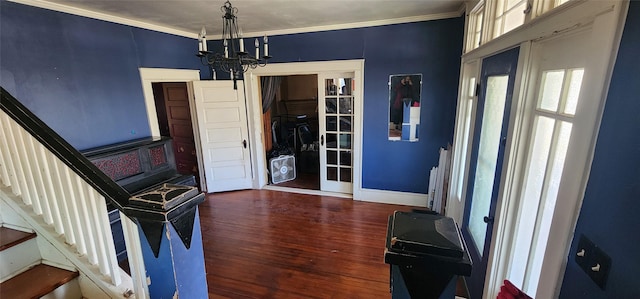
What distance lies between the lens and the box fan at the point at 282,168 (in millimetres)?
5019

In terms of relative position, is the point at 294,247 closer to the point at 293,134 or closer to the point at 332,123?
the point at 332,123

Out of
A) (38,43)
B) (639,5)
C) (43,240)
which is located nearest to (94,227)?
(43,240)

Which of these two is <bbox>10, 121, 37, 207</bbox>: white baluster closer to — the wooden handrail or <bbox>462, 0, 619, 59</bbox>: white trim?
the wooden handrail

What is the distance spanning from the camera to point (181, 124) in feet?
16.0

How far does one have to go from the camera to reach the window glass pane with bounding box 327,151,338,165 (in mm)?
4434

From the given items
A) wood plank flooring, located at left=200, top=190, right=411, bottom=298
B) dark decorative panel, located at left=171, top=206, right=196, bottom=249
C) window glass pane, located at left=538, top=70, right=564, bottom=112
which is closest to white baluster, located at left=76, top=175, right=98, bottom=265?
dark decorative panel, located at left=171, top=206, right=196, bottom=249

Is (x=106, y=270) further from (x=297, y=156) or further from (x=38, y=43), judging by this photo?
(x=297, y=156)

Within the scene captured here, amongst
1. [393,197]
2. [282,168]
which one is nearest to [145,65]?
[282,168]

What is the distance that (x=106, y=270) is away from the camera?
4.27ft

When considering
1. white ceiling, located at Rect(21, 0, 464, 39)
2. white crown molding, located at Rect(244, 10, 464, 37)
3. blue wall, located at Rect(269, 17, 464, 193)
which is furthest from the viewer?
blue wall, located at Rect(269, 17, 464, 193)

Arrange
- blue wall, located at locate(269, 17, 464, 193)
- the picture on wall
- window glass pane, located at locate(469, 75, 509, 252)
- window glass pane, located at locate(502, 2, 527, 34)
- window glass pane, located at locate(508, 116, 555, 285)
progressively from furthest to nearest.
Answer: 1. the picture on wall
2. blue wall, located at locate(269, 17, 464, 193)
3. window glass pane, located at locate(469, 75, 509, 252)
4. window glass pane, located at locate(502, 2, 527, 34)
5. window glass pane, located at locate(508, 116, 555, 285)

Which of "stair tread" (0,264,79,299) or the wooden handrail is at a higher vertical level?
the wooden handrail

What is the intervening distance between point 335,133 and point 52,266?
3.48 metres

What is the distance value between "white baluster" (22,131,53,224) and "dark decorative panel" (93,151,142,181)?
1654 mm
